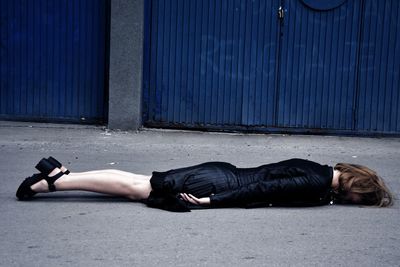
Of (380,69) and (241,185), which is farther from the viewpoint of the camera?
(380,69)

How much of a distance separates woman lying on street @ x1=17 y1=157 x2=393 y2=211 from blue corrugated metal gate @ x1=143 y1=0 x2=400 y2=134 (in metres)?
4.04

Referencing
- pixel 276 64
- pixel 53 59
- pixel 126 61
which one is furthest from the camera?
pixel 53 59

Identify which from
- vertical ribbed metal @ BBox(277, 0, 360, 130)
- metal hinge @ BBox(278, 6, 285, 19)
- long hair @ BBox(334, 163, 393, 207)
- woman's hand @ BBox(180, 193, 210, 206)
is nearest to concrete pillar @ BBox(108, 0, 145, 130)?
metal hinge @ BBox(278, 6, 285, 19)

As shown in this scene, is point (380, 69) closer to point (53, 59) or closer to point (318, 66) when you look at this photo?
point (318, 66)

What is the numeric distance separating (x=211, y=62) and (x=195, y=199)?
Result: 4.48m

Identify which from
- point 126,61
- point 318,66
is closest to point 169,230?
point 126,61

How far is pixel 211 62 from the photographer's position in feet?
32.0

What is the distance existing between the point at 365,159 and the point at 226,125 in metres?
2.34

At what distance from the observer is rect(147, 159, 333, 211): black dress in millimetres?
5609

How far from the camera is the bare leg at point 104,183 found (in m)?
5.68

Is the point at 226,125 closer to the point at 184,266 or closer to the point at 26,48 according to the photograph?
the point at 26,48

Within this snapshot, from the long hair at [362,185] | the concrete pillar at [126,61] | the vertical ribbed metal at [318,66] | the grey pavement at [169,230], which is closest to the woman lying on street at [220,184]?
the long hair at [362,185]

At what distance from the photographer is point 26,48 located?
9.90 meters

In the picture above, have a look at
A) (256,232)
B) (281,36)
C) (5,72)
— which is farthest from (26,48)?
(256,232)
